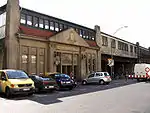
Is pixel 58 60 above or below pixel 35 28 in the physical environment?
→ below

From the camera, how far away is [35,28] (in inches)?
1028

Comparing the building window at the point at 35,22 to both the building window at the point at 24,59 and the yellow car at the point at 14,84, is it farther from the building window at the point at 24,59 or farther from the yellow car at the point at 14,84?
the yellow car at the point at 14,84

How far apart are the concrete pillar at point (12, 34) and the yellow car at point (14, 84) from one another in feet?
26.4

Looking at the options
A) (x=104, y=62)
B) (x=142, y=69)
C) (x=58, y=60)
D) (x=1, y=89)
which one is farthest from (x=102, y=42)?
(x=1, y=89)

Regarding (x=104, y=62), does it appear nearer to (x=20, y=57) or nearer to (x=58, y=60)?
(x=58, y=60)

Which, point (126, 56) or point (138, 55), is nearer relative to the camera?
point (126, 56)

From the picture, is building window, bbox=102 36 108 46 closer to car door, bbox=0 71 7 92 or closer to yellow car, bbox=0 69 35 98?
yellow car, bbox=0 69 35 98

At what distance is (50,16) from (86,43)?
8.06 m

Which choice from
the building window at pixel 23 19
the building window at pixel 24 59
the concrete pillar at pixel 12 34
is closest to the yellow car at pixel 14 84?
the concrete pillar at pixel 12 34

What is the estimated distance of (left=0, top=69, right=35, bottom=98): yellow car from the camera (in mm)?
13117

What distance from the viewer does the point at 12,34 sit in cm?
2291

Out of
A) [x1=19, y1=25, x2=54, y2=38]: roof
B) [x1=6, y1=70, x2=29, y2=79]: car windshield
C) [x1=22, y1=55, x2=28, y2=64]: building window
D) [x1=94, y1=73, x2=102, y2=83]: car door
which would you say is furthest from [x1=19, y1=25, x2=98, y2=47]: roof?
[x1=6, y1=70, x2=29, y2=79]: car windshield

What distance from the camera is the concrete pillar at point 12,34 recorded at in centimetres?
2259

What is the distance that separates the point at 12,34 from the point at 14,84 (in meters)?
11.0
